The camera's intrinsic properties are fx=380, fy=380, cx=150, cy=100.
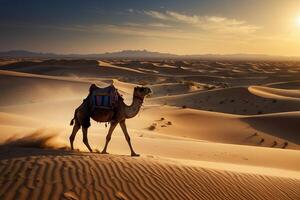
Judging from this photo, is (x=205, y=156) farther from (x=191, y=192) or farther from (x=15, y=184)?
(x=15, y=184)

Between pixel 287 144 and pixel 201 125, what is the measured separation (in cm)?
472

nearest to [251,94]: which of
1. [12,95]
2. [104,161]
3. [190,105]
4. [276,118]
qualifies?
[190,105]

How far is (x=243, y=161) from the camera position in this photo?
1208cm

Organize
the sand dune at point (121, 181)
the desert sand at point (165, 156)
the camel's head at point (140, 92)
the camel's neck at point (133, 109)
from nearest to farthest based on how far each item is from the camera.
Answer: the sand dune at point (121, 181)
the desert sand at point (165, 156)
the camel's neck at point (133, 109)
the camel's head at point (140, 92)

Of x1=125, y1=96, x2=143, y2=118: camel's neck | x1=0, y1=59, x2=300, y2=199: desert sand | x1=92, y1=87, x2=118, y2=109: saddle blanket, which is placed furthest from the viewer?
x1=125, y1=96, x2=143, y2=118: camel's neck

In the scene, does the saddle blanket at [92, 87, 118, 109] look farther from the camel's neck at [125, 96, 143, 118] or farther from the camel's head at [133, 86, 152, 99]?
the camel's head at [133, 86, 152, 99]

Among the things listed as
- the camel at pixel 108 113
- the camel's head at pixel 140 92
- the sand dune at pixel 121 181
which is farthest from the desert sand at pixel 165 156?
the camel's head at pixel 140 92

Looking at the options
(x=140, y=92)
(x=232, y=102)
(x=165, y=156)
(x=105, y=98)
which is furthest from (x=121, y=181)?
(x=232, y=102)

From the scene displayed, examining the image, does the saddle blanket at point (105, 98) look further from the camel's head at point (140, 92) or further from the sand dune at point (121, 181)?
the sand dune at point (121, 181)

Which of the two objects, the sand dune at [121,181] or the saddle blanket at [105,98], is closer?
the sand dune at [121,181]

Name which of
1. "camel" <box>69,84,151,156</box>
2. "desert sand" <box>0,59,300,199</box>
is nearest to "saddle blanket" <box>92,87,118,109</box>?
"camel" <box>69,84,151,156</box>

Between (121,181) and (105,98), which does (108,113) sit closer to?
(105,98)

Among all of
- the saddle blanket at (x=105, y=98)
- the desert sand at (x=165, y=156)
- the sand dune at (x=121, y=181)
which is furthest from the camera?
the saddle blanket at (x=105, y=98)

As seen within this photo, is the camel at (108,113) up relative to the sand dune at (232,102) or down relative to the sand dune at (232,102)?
up
